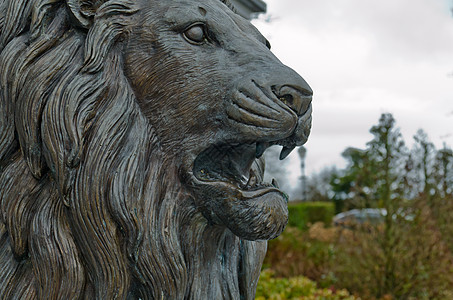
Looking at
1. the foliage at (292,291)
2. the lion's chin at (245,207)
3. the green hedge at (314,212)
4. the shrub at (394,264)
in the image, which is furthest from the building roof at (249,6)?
the green hedge at (314,212)

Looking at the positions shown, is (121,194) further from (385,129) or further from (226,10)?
(385,129)

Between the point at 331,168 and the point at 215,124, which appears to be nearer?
the point at 215,124

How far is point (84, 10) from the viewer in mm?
1266

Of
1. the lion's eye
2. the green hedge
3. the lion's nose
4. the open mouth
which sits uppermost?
the lion's eye

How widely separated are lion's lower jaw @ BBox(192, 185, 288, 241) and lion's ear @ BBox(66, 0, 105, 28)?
1.78 ft

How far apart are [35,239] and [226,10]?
2.71ft

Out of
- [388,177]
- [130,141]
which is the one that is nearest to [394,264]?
[388,177]

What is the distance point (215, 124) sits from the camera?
1.21 metres

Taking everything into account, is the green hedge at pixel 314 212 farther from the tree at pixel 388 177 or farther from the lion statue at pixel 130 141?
the lion statue at pixel 130 141

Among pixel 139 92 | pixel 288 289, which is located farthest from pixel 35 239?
pixel 288 289

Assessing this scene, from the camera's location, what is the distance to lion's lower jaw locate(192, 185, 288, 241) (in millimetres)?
1188

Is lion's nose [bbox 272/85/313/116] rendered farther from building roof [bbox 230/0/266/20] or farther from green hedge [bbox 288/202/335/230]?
green hedge [bbox 288/202/335/230]

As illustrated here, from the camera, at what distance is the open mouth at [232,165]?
123 centimetres

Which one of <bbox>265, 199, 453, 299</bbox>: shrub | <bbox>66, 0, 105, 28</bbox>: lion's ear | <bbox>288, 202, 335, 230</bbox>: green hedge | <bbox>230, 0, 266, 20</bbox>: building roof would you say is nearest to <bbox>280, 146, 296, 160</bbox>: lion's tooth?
<bbox>66, 0, 105, 28</bbox>: lion's ear
